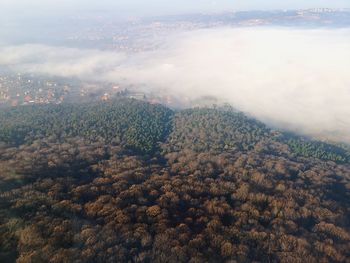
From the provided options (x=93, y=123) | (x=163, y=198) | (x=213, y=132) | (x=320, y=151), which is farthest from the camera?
(x=93, y=123)

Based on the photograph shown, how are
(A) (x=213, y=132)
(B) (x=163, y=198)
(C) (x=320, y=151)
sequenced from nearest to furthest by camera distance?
(B) (x=163, y=198)
(C) (x=320, y=151)
(A) (x=213, y=132)

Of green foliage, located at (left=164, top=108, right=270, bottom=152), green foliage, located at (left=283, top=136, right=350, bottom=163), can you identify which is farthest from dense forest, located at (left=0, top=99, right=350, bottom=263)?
green foliage, located at (left=164, top=108, right=270, bottom=152)

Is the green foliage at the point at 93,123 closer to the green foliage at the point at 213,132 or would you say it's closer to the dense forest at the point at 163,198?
the dense forest at the point at 163,198

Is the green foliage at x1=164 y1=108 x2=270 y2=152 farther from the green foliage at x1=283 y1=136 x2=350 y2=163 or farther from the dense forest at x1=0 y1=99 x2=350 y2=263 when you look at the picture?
the green foliage at x1=283 y1=136 x2=350 y2=163

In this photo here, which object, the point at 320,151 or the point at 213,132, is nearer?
the point at 320,151

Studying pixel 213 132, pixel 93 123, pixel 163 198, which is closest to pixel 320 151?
pixel 213 132

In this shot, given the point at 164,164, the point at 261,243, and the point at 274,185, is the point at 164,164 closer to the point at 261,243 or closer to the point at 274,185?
the point at 274,185

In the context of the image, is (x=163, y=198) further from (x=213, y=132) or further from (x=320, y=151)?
(x=320, y=151)

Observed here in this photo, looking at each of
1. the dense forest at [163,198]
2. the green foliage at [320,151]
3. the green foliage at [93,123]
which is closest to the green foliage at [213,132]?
the dense forest at [163,198]
